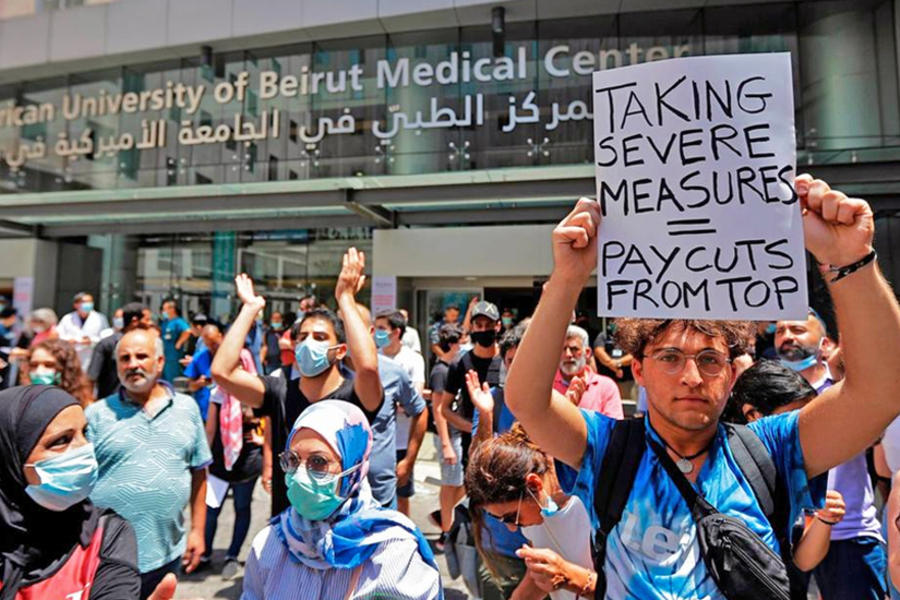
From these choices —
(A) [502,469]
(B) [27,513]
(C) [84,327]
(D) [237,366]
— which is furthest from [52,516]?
(C) [84,327]

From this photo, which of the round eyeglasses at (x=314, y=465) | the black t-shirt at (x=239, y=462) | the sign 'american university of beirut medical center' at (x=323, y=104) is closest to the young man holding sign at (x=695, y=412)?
the round eyeglasses at (x=314, y=465)

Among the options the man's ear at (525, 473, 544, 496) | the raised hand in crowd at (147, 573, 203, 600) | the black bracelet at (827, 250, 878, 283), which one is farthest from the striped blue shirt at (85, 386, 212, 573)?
the black bracelet at (827, 250, 878, 283)

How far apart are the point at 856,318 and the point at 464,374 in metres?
3.55

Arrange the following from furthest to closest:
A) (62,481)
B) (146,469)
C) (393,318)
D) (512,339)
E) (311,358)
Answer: (393,318) < (512,339) < (311,358) < (146,469) < (62,481)

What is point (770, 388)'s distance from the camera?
249cm

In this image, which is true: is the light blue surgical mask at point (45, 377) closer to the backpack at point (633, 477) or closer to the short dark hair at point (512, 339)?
the short dark hair at point (512, 339)

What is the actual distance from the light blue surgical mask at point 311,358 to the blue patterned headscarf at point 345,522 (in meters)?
1.07

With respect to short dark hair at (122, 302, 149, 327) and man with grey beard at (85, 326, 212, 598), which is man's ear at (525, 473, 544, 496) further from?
short dark hair at (122, 302, 149, 327)

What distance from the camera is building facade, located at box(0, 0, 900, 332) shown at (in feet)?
31.6

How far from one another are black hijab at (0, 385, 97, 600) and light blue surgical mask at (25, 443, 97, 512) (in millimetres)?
51

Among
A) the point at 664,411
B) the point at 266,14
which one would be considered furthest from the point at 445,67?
the point at 664,411

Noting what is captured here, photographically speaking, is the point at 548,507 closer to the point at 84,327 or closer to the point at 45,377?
the point at 45,377

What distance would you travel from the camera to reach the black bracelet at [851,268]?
1203 mm

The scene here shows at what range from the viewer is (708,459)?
138 centimetres
